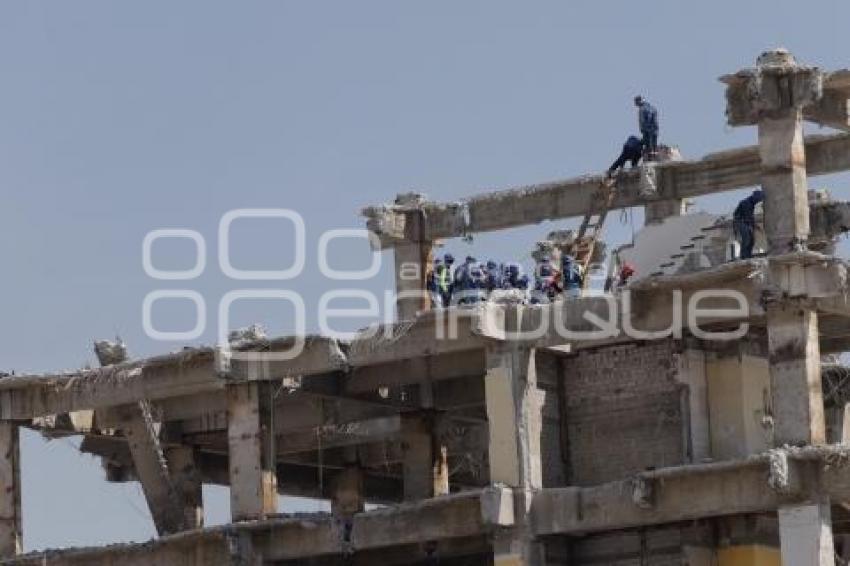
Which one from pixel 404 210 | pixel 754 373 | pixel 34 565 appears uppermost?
pixel 404 210

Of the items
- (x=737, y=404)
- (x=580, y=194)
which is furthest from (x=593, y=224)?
(x=737, y=404)

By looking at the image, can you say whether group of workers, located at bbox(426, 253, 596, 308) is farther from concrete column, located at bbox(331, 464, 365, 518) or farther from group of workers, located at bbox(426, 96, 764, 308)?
concrete column, located at bbox(331, 464, 365, 518)

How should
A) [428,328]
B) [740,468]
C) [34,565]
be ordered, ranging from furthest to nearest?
[34,565], [428,328], [740,468]

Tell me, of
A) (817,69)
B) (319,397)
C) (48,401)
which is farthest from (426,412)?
(817,69)

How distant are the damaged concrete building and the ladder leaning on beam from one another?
0.27 metres

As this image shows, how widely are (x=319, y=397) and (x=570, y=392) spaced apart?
5943 millimetres

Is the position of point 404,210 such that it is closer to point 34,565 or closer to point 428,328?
point 428,328

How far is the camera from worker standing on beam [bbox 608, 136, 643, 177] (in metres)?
52.8

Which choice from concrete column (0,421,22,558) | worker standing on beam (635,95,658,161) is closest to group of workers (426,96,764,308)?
worker standing on beam (635,95,658,161)

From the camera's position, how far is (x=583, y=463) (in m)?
50.5

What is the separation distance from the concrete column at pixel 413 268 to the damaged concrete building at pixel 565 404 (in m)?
0.05

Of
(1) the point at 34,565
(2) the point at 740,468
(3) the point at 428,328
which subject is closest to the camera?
(2) the point at 740,468

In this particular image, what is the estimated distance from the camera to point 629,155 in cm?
5300

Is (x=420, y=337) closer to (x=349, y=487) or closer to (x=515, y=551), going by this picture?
(x=515, y=551)
